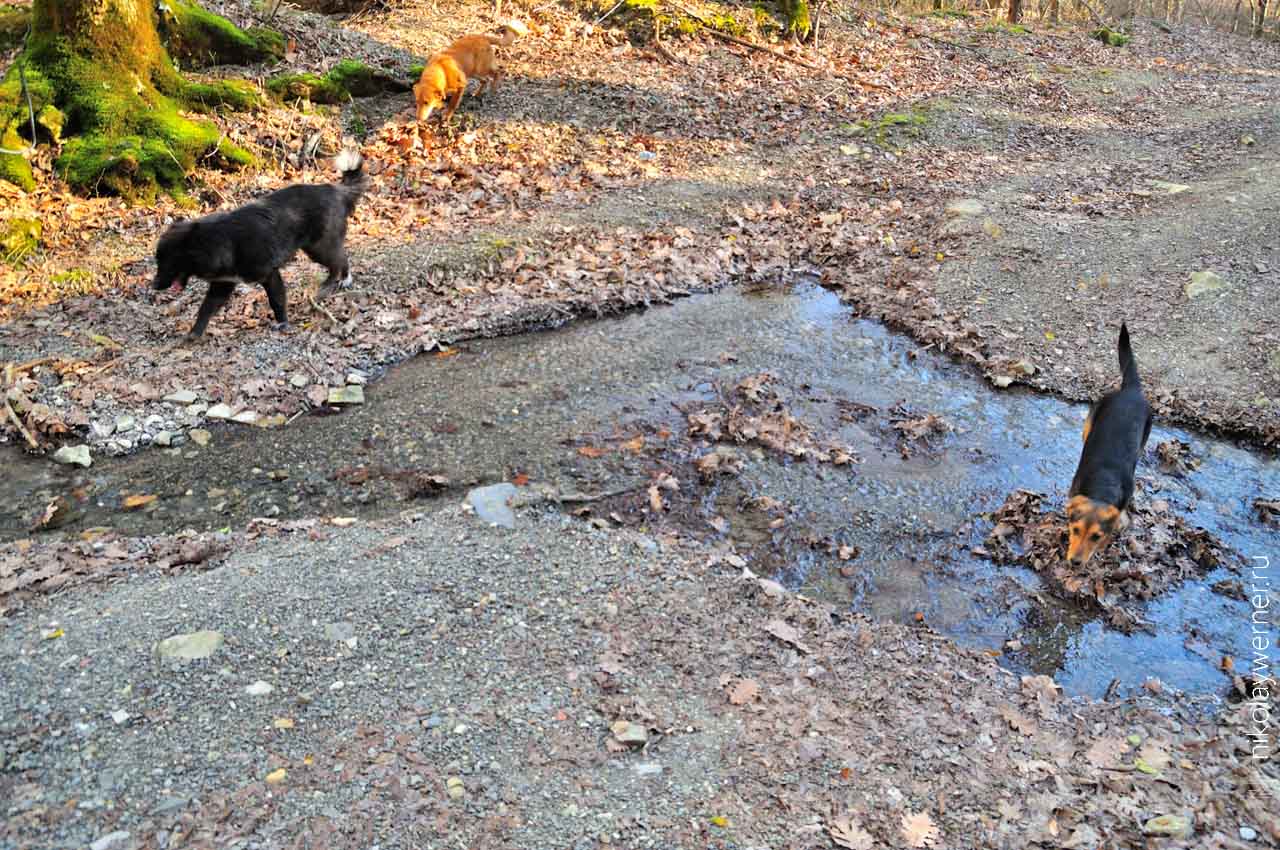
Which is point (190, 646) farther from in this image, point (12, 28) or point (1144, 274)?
point (12, 28)

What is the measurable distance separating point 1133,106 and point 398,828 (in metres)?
16.3

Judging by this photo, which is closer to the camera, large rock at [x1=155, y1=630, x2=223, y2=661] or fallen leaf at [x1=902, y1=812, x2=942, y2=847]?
fallen leaf at [x1=902, y1=812, x2=942, y2=847]

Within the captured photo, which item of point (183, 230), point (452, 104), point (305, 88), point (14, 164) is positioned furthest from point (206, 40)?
point (183, 230)

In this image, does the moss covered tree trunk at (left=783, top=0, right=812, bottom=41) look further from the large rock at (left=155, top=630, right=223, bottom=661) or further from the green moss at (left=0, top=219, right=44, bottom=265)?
the large rock at (left=155, top=630, right=223, bottom=661)

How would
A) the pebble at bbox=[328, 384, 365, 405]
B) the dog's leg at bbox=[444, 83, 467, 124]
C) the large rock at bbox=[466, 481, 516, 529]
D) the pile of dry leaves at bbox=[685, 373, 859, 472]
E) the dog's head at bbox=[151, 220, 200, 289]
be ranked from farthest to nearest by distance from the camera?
the dog's leg at bbox=[444, 83, 467, 124] → the pebble at bbox=[328, 384, 365, 405] → the dog's head at bbox=[151, 220, 200, 289] → the pile of dry leaves at bbox=[685, 373, 859, 472] → the large rock at bbox=[466, 481, 516, 529]

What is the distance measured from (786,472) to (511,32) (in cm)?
1064

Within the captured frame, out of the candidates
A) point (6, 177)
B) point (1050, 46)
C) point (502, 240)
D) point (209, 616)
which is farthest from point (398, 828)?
point (1050, 46)

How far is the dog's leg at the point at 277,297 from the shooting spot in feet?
23.8

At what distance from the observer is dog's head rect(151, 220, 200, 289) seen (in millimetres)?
6504

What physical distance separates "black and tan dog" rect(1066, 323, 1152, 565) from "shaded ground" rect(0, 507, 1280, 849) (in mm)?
989

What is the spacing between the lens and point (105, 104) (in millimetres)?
9047

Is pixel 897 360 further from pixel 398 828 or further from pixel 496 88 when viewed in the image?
pixel 496 88

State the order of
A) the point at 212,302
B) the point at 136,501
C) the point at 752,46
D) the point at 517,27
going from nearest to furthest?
1. the point at 136,501
2. the point at 212,302
3. the point at 517,27
4. the point at 752,46

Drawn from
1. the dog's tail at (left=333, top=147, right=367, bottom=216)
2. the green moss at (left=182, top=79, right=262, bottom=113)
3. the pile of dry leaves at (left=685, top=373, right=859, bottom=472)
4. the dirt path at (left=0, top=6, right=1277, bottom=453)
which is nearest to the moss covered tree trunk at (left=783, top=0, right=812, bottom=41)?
the dirt path at (left=0, top=6, right=1277, bottom=453)
